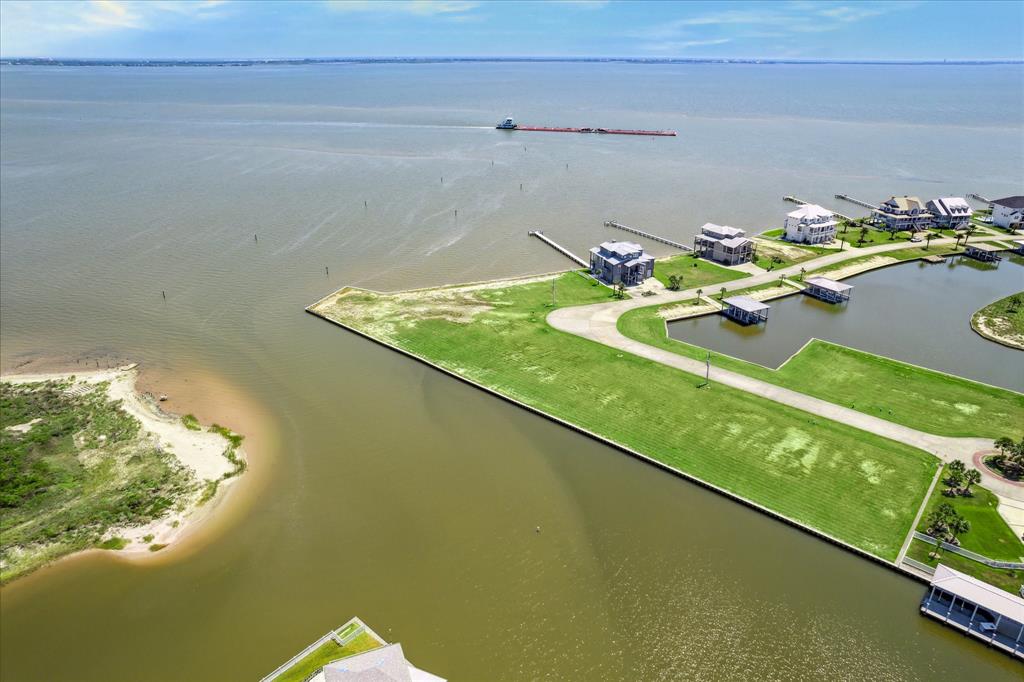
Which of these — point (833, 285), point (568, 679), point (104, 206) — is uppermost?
point (104, 206)

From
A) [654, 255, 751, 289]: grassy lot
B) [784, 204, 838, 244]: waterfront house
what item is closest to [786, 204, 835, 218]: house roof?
[784, 204, 838, 244]: waterfront house

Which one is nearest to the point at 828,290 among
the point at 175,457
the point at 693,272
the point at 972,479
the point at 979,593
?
the point at 693,272

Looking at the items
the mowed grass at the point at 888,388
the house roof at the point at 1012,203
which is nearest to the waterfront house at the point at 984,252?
the house roof at the point at 1012,203

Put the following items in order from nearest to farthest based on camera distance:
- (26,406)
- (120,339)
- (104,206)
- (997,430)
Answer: (997,430) < (26,406) < (120,339) < (104,206)

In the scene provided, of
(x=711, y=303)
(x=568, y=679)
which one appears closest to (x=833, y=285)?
(x=711, y=303)

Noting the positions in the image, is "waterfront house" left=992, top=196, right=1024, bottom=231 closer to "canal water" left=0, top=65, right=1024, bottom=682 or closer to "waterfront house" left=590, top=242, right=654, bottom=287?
"canal water" left=0, top=65, right=1024, bottom=682

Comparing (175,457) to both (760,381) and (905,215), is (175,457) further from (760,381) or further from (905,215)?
(905,215)

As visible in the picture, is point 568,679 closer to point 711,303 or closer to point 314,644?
point 314,644
